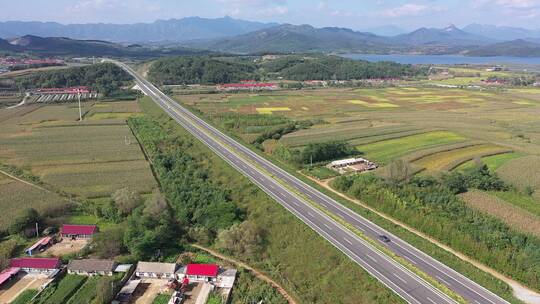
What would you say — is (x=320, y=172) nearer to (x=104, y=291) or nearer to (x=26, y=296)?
(x=104, y=291)

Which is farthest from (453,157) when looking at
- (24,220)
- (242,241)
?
(24,220)

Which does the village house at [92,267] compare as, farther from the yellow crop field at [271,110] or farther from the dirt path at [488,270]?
the yellow crop field at [271,110]

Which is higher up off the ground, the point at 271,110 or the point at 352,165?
the point at 271,110

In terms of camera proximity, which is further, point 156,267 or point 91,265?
point 156,267

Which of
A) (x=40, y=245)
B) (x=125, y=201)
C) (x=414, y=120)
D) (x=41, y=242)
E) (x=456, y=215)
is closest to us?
(x=40, y=245)

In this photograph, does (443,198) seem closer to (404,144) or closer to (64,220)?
(404,144)

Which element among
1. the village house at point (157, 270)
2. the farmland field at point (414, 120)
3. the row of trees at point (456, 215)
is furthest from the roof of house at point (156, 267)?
the farmland field at point (414, 120)

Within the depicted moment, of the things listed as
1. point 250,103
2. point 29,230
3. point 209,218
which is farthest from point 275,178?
point 250,103
